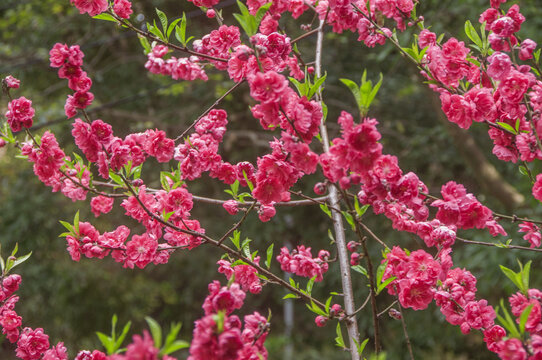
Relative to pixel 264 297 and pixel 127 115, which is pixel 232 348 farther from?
pixel 264 297

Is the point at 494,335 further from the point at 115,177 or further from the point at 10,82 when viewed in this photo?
the point at 10,82

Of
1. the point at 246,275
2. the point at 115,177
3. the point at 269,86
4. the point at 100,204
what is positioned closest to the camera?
the point at 269,86

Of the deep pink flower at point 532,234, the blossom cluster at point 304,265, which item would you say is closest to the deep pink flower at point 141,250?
the blossom cluster at point 304,265

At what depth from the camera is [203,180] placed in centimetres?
593

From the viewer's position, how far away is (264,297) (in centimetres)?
776

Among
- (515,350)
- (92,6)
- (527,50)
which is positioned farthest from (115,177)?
(527,50)

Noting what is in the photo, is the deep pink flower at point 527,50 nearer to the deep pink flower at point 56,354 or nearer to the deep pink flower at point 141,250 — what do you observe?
the deep pink flower at point 141,250

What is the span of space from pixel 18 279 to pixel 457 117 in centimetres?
147

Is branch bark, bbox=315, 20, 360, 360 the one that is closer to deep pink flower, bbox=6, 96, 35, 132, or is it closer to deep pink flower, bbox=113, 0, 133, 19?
deep pink flower, bbox=113, 0, 133, 19

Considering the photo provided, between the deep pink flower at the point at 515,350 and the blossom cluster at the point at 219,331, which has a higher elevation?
the deep pink flower at the point at 515,350

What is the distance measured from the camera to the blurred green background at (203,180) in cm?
445

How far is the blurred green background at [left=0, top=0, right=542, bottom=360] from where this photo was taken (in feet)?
14.6

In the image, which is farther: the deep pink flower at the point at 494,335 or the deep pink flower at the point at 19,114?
the deep pink flower at the point at 19,114

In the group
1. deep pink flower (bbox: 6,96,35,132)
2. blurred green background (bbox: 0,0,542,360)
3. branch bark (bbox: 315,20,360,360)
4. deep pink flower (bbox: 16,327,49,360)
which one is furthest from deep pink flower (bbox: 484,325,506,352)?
blurred green background (bbox: 0,0,542,360)
